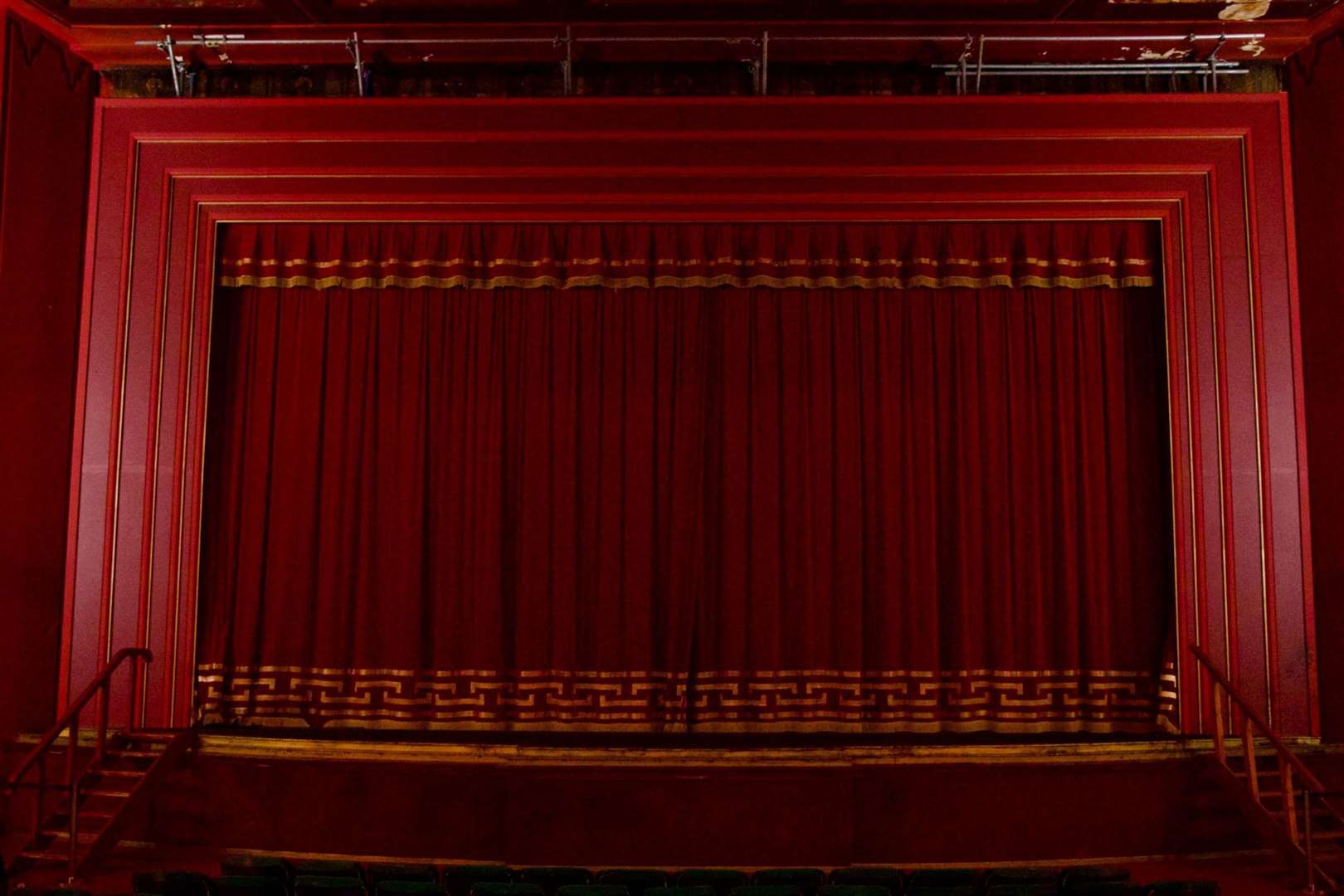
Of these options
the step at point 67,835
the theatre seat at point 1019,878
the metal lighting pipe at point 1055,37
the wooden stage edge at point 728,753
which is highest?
the metal lighting pipe at point 1055,37

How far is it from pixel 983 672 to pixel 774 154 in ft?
12.1

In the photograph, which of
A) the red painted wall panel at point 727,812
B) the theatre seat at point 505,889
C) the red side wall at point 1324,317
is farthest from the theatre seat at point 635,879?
the red side wall at point 1324,317

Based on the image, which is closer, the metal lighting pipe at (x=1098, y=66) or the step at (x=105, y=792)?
the step at (x=105, y=792)

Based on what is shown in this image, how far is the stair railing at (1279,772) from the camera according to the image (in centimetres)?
637

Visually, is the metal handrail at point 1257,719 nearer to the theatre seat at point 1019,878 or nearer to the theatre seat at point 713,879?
the theatre seat at point 1019,878

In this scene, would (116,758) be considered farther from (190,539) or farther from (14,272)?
(14,272)

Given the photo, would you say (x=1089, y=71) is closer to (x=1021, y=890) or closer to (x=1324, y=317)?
(x=1324, y=317)

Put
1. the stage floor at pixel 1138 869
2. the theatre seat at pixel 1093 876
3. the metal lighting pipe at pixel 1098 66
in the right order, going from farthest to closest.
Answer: the metal lighting pipe at pixel 1098 66
the stage floor at pixel 1138 869
the theatre seat at pixel 1093 876

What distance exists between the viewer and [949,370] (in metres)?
8.40

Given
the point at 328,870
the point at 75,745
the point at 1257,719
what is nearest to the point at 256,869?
the point at 328,870

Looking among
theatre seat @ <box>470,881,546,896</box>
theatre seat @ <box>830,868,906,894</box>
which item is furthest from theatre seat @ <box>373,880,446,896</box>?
theatre seat @ <box>830,868,906,894</box>

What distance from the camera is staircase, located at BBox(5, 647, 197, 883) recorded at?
21.7 ft

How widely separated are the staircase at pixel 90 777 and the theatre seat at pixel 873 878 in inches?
155

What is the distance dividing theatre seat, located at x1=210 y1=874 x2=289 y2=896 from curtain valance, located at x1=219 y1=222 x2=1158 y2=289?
175 inches
